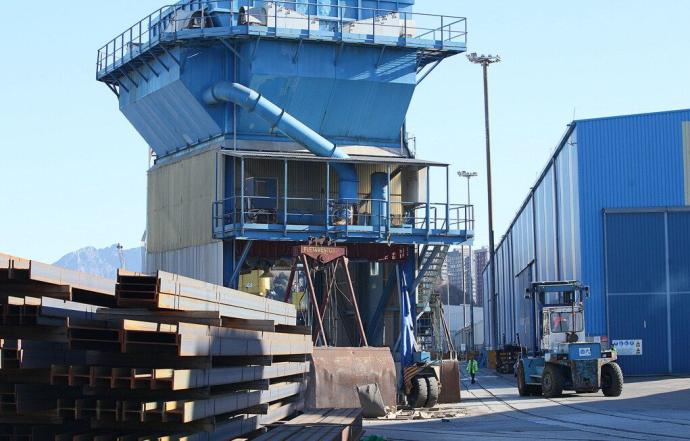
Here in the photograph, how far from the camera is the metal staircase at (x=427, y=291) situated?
3988 centimetres

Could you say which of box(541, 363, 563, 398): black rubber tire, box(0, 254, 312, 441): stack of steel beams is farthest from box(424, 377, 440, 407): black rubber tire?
box(0, 254, 312, 441): stack of steel beams

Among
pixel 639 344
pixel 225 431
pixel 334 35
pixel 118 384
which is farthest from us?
pixel 639 344

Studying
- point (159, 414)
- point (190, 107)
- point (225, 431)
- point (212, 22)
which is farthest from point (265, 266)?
point (159, 414)

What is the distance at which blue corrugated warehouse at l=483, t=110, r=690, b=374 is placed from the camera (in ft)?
161

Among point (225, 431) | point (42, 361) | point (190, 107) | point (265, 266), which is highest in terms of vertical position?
point (190, 107)

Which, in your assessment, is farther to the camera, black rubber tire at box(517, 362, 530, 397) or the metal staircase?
the metal staircase

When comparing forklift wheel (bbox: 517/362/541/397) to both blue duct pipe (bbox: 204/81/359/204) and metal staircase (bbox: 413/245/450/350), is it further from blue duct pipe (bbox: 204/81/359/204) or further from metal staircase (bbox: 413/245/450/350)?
blue duct pipe (bbox: 204/81/359/204)

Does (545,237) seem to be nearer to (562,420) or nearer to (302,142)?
(302,142)

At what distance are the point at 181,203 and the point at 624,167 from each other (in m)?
19.4

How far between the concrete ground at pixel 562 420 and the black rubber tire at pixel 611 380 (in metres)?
0.32

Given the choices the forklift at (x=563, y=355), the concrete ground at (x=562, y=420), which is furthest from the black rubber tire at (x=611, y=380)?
the concrete ground at (x=562, y=420)

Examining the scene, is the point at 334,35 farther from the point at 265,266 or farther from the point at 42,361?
the point at 42,361

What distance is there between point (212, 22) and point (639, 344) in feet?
73.7

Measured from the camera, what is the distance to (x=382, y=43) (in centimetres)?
4003
